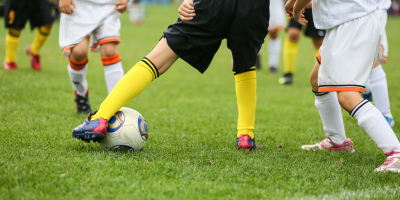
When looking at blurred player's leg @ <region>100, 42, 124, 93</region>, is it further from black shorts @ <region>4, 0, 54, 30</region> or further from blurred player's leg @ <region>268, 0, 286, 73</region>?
blurred player's leg @ <region>268, 0, 286, 73</region>

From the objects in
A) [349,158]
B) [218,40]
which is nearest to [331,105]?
[349,158]

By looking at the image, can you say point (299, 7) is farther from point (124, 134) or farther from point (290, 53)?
point (290, 53)

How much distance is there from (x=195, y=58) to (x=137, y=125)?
0.64m

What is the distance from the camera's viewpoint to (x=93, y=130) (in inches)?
96.2

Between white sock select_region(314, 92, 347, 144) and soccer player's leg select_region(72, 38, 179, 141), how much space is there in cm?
120

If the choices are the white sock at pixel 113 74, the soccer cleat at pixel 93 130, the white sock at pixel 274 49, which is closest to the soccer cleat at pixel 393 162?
the soccer cleat at pixel 93 130

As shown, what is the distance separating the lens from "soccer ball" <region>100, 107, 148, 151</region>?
8.53 feet

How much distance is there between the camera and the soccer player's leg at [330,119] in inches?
113

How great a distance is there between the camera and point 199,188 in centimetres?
202

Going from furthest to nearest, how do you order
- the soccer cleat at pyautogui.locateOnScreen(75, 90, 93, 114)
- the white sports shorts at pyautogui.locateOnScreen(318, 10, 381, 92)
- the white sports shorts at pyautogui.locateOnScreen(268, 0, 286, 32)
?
the white sports shorts at pyautogui.locateOnScreen(268, 0, 286, 32) < the soccer cleat at pyautogui.locateOnScreen(75, 90, 93, 114) < the white sports shorts at pyautogui.locateOnScreen(318, 10, 381, 92)

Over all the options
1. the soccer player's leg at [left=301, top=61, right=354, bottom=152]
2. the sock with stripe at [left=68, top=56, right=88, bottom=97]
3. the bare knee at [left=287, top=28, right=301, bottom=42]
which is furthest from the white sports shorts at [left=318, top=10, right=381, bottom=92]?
the bare knee at [left=287, top=28, right=301, bottom=42]

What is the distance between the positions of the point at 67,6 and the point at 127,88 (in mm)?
1445

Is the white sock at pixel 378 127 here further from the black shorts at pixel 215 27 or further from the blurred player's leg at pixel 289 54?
the blurred player's leg at pixel 289 54

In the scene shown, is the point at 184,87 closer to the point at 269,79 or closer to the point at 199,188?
the point at 269,79
